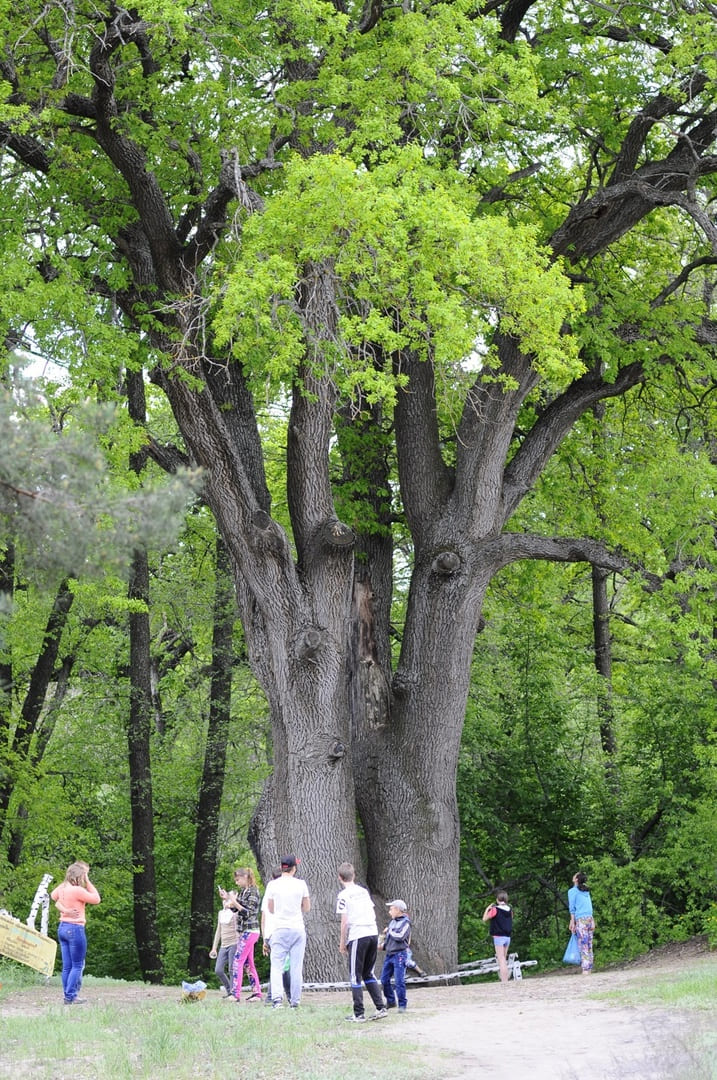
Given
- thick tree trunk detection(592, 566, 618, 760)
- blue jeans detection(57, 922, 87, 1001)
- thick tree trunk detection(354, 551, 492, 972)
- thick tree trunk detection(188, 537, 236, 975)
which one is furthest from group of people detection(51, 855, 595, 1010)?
thick tree trunk detection(592, 566, 618, 760)

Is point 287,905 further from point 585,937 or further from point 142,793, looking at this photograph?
point 142,793

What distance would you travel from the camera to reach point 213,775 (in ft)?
85.5

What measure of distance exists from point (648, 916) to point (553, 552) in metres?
6.38

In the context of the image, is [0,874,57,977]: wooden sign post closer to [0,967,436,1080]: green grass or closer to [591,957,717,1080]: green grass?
[0,967,436,1080]: green grass

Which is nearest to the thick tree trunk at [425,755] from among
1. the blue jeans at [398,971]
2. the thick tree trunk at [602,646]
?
the blue jeans at [398,971]

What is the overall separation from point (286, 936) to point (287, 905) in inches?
11.4

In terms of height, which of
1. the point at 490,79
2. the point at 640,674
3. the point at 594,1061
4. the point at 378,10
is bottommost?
the point at 594,1061

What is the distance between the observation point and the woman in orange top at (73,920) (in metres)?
12.8

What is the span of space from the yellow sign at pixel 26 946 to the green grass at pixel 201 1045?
3.54 meters

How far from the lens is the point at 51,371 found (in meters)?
17.2

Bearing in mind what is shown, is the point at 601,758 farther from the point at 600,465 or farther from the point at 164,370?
the point at 164,370

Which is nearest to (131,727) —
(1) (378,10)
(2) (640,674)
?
(2) (640,674)

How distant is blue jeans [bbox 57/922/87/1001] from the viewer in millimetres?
12836

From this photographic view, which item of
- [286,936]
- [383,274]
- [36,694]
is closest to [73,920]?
[286,936]
